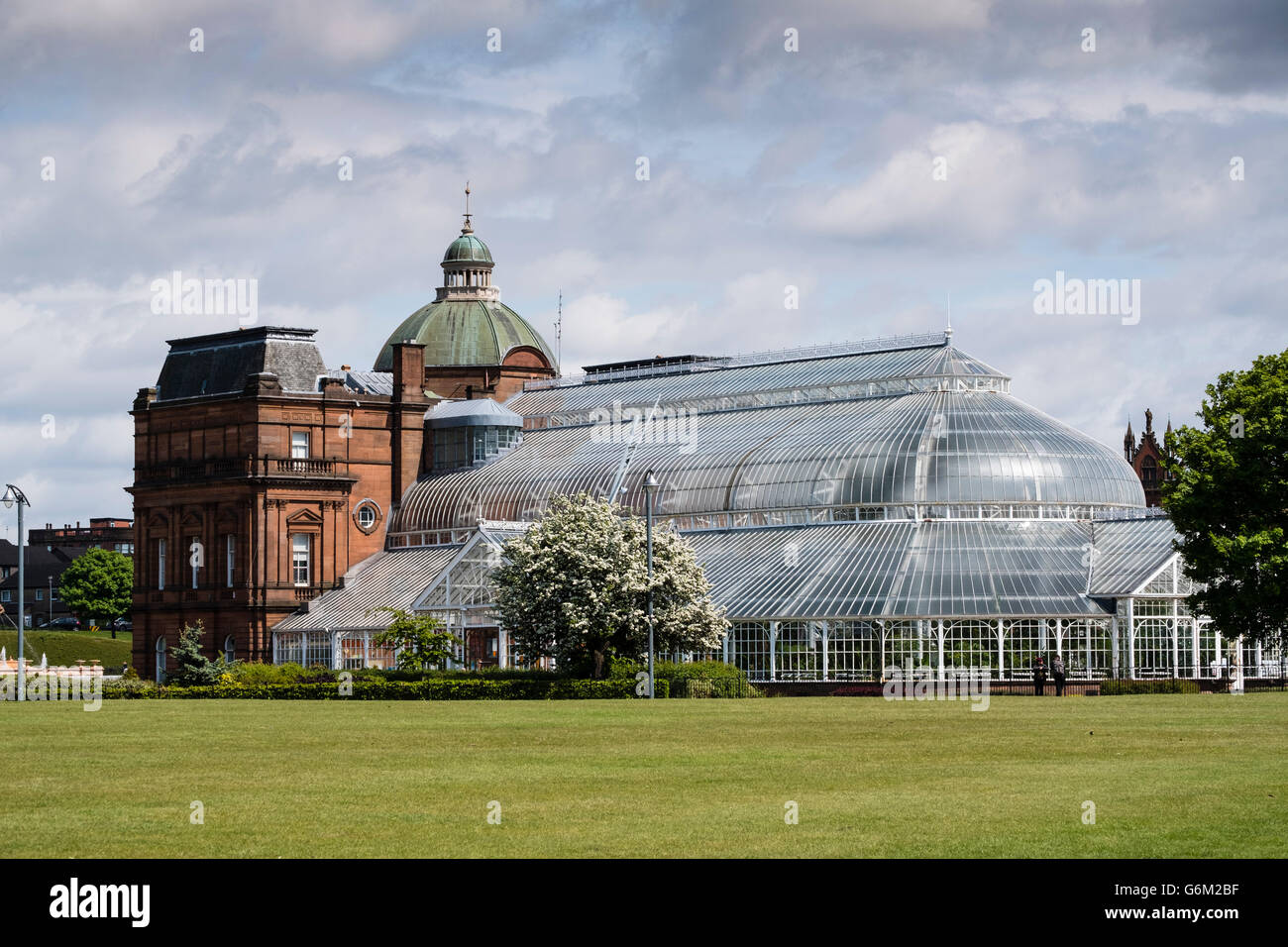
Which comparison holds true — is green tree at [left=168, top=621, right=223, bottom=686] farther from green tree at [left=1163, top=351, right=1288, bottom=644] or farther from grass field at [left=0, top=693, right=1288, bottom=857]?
green tree at [left=1163, top=351, right=1288, bottom=644]

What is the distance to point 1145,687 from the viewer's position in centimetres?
7331

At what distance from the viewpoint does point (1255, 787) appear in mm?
28234

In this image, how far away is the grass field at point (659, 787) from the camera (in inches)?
894

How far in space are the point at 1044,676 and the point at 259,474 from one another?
49507 mm

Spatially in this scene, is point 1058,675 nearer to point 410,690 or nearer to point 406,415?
point 410,690

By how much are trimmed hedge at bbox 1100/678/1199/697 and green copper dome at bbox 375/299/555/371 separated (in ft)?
198

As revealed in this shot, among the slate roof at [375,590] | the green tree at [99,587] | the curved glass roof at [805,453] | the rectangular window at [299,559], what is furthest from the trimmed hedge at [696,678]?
the green tree at [99,587]

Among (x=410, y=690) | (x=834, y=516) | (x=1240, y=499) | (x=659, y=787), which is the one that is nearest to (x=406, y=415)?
(x=834, y=516)

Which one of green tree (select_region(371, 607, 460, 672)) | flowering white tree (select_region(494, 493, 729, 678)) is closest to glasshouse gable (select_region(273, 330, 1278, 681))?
green tree (select_region(371, 607, 460, 672))

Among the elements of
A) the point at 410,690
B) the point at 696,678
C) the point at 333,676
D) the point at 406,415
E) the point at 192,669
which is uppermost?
the point at 406,415

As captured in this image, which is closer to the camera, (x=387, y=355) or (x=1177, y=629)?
(x=1177, y=629)
